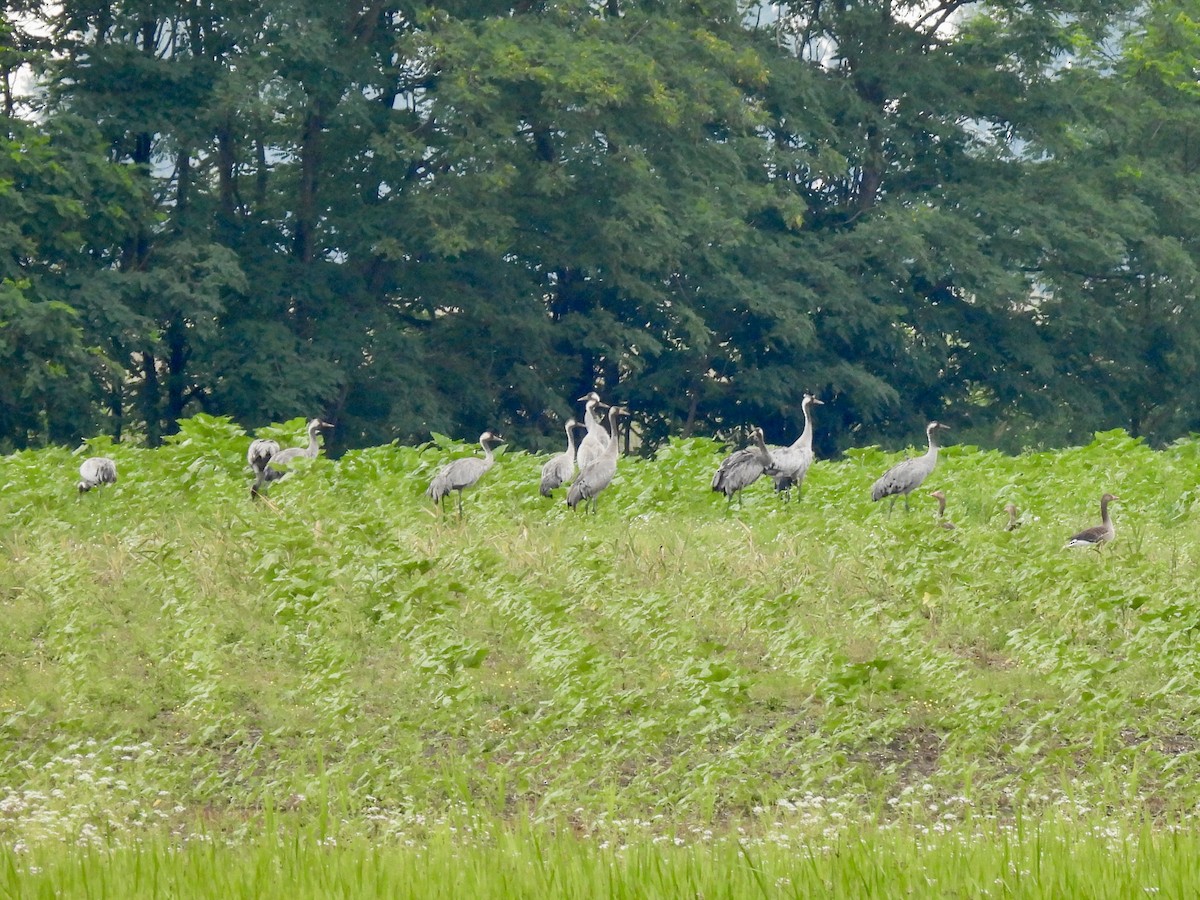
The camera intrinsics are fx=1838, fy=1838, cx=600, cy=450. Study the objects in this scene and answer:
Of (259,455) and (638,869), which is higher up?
(259,455)

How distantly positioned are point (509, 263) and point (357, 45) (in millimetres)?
5014

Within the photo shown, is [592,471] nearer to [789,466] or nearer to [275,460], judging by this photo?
[789,466]

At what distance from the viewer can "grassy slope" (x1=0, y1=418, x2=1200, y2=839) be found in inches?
344

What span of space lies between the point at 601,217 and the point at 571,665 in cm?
2328

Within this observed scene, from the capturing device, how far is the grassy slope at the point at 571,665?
344 inches

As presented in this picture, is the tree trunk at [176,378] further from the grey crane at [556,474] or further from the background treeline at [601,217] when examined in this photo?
the grey crane at [556,474]

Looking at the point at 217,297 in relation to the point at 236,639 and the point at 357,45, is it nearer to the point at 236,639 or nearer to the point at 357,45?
the point at 357,45

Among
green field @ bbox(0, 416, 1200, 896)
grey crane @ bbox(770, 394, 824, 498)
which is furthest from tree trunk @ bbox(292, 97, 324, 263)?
green field @ bbox(0, 416, 1200, 896)

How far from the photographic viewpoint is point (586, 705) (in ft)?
32.4

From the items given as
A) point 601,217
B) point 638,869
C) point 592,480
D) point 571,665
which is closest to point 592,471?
point 592,480

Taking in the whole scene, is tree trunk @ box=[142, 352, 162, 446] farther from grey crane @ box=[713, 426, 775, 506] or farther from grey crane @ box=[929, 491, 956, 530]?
grey crane @ box=[929, 491, 956, 530]

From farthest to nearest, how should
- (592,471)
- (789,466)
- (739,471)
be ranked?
1. (789,466)
2. (739,471)
3. (592,471)

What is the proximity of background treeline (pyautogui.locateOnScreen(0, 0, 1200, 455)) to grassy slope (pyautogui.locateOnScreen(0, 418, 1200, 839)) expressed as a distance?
46.2 ft

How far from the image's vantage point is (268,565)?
507 inches
